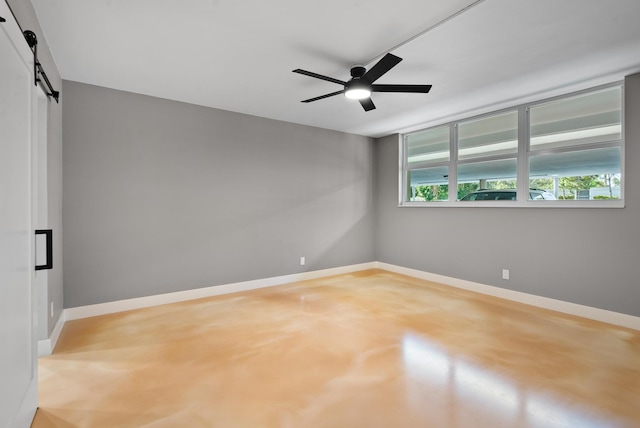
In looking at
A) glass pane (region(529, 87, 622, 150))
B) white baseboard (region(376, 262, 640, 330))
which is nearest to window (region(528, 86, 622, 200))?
glass pane (region(529, 87, 622, 150))

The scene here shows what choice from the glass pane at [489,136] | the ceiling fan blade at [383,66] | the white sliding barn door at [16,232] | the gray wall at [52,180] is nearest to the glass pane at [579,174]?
the glass pane at [489,136]

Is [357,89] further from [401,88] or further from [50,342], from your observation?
[50,342]

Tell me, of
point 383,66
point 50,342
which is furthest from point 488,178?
point 50,342

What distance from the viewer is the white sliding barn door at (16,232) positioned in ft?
4.54

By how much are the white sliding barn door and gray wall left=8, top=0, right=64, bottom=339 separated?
76 centimetres

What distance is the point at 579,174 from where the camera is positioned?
3725 mm

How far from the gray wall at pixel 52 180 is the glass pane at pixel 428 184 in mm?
5123

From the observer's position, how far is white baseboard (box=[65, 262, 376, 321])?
3.52 meters

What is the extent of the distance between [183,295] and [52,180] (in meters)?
2.00

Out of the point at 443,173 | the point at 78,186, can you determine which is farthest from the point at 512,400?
the point at 78,186

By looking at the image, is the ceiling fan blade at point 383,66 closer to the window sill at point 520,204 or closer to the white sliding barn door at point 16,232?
the white sliding barn door at point 16,232

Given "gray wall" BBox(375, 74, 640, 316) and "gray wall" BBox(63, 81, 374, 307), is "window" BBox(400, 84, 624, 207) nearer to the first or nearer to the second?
"gray wall" BBox(375, 74, 640, 316)

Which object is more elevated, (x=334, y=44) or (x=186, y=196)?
(x=334, y=44)

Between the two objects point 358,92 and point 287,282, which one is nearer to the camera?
point 358,92
